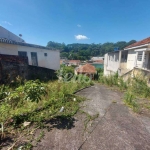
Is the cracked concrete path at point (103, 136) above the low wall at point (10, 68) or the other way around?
the other way around

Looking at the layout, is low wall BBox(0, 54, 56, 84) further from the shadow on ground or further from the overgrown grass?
the shadow on ground

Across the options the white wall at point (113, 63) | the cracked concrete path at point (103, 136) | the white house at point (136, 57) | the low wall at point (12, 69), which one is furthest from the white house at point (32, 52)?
the white house at point (136, 57)

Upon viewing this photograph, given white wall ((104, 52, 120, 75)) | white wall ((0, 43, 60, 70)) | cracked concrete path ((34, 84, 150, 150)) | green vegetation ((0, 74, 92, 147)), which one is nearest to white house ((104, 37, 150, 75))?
white wall ((104, 52, 120, 75))

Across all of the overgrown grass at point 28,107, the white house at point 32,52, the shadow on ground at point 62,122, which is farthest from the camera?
the white house at point 32,52

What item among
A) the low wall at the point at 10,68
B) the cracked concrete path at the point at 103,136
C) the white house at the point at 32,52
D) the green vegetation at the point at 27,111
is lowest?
the cracked concrete path at the point at 103,136

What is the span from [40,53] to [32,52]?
1.13 metres

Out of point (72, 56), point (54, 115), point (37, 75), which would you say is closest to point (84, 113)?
point (54, 115)

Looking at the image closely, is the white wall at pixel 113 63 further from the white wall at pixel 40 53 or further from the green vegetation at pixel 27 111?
the green vegetation at pixel 27 111

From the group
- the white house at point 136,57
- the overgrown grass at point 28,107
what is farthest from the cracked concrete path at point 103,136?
the white house at point 136,57

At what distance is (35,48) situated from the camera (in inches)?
442

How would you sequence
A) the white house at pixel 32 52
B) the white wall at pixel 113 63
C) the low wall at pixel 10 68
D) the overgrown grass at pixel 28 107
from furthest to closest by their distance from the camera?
the white wall at pixel 113 63 < the white house at pixel 32 52 < the low wall at pixel 10 68 < the overgrown grass at pixel 28 107

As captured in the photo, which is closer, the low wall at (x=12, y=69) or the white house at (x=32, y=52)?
the low wall at (x=12, y=69)

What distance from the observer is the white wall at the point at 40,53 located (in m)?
8.59

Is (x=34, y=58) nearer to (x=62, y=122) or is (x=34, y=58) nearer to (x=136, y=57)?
(x=62, y=122)
